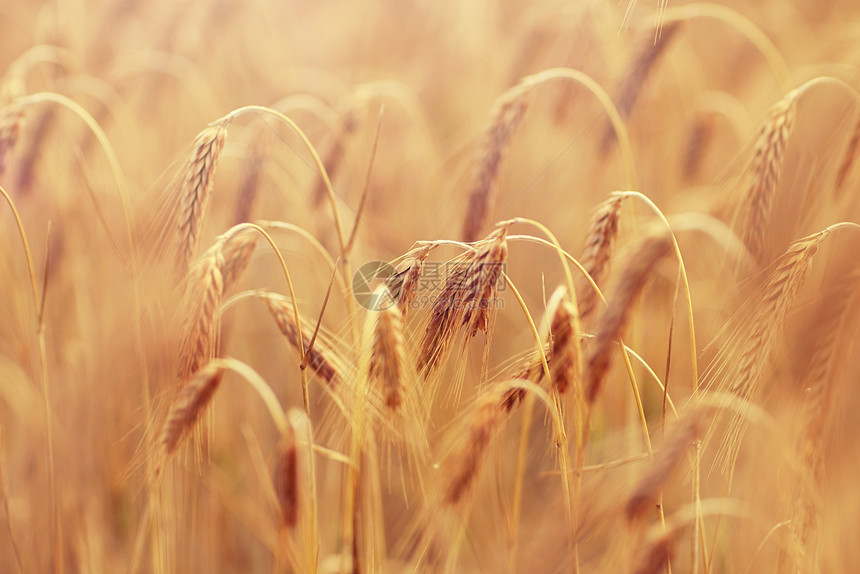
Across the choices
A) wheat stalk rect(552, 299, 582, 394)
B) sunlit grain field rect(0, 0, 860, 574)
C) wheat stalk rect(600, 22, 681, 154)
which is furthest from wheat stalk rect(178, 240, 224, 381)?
wheat stalk rect(600, 22, 681, 154)

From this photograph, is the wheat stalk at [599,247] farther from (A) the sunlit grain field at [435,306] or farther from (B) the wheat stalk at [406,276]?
(B) the wheat stalk at [406,276]

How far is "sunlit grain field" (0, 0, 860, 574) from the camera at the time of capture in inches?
32.0

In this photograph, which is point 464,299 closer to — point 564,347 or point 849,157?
point 564,347

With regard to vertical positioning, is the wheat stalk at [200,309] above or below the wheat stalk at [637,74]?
below

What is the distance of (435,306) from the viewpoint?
31.5 inches

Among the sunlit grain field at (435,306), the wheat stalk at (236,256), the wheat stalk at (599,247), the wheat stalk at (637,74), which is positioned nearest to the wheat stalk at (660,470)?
the sunlit grain field at (435,306)

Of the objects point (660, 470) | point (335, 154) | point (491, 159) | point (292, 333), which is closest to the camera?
point (660, 470)

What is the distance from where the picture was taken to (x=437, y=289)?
2.87ft

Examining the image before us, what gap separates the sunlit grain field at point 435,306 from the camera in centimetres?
81

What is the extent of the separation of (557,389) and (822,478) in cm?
58

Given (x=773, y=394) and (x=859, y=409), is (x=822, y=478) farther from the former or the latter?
(x=859, y=409)

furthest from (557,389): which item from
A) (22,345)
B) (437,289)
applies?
(22,345)

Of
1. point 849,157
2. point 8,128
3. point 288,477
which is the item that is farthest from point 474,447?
point 8,128

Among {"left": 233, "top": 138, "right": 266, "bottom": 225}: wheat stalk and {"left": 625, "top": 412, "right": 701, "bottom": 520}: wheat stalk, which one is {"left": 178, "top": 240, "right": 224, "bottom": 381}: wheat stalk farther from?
{"left": 625, "top": 412, "right": 701, "bottom": 520}: wheat stalk
